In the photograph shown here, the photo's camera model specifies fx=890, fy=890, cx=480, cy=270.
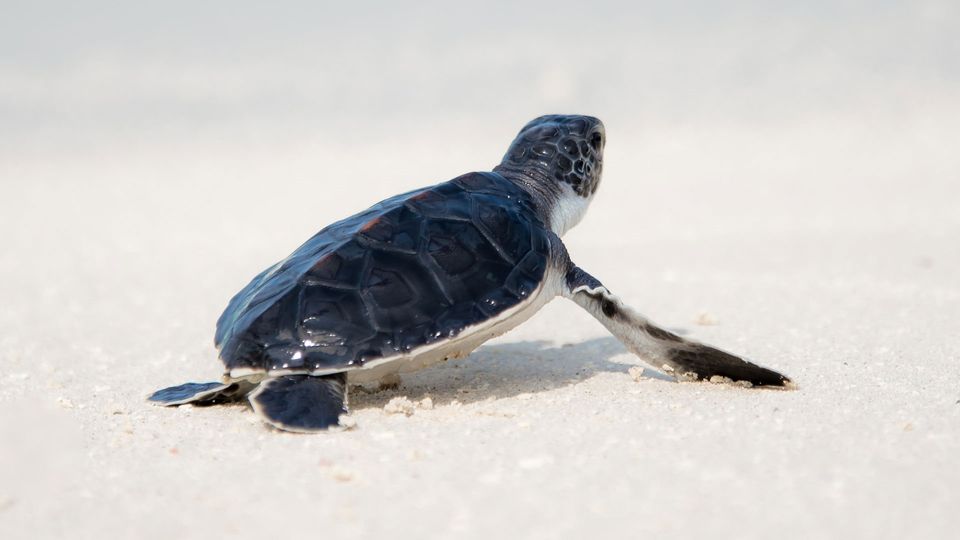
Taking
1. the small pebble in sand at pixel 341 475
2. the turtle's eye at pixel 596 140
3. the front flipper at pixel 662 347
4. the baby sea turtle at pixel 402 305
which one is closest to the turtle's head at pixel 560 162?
the turtle's eye at pixel 596 140

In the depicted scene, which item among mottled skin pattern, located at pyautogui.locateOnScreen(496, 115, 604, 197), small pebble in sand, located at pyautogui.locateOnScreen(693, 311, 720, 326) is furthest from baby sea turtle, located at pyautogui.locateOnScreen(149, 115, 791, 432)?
small pebble in sand, located at pyautogui.locateOnScreen(693, 311, 720, 326)

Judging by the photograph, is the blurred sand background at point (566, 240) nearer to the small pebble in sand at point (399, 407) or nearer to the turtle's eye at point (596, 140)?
the small pebble in sand at point (399, 407)

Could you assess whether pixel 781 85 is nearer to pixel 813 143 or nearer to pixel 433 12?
pixel 813 143

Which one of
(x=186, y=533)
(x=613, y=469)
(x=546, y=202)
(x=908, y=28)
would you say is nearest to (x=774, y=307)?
(x=546, y=202)

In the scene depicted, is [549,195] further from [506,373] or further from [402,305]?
[402,305]

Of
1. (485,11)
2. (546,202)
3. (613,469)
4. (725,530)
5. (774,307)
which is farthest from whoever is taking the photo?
(485,11)

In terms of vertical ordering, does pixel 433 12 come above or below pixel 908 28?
above

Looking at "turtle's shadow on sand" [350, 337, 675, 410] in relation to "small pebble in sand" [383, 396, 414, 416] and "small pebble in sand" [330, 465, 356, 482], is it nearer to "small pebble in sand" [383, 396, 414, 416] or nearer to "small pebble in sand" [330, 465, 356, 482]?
"small pebble in sand" [383, 396, 414, 416]

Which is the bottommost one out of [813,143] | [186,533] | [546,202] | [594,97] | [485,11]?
[186,533]
